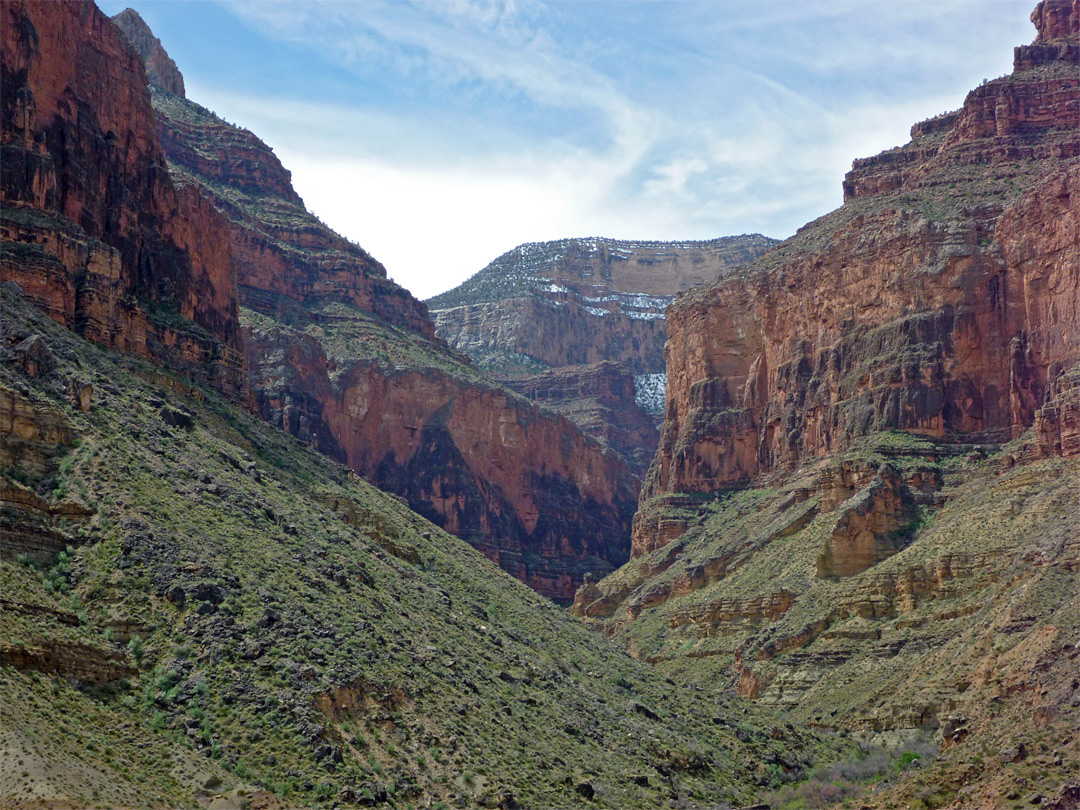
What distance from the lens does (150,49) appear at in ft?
622

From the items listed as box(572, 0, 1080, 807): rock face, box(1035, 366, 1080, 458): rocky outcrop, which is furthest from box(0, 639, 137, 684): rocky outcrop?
box(1035, 366, 1080, 458): rocky outcrop

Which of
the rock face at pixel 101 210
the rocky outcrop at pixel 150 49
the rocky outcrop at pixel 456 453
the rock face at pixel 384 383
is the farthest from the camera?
the rocky outcrop at pixel 150 49

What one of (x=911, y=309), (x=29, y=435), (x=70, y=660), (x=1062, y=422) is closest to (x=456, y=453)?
(x=911, y=309)

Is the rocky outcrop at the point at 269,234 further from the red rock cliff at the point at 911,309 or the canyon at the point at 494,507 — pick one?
the red rock cliff at the point at 911,309

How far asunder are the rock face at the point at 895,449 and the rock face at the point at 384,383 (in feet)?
75.7

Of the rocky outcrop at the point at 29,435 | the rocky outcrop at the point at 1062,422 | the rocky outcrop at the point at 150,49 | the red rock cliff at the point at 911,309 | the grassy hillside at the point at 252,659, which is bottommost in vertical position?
the grassy hillside at the point at 252,659

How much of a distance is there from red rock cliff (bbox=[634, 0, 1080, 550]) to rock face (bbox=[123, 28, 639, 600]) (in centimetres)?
2256

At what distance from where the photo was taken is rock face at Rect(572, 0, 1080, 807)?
100 meters

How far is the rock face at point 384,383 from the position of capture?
177 m

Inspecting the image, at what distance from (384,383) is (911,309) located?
211 feet

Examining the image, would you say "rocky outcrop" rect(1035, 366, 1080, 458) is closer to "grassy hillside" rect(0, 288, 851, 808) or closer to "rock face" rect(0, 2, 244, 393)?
"grassy hillside" rect(0, 288, 851, 808)

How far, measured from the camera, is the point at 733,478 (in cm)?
16162

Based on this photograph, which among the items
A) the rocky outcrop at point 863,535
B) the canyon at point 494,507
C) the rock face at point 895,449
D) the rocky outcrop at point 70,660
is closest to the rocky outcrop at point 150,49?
the canyon at point 494,507

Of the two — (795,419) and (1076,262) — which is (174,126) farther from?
(1076,262)
